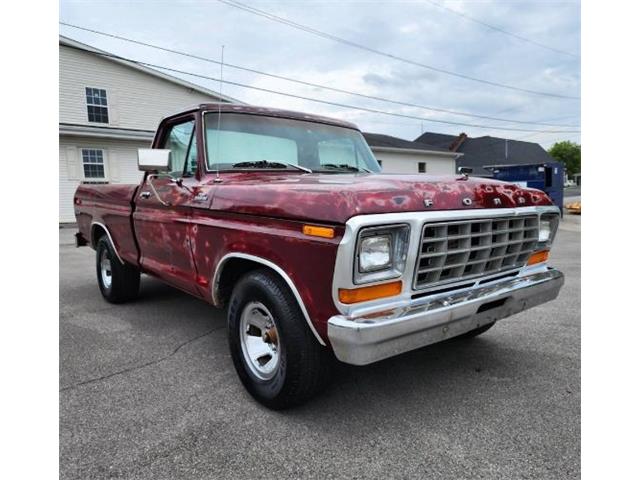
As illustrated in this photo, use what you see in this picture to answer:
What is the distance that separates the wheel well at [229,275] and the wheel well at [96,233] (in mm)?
2916

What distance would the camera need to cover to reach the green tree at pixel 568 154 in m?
72.1

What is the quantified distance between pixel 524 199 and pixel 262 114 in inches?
85.5

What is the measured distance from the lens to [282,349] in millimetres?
2631

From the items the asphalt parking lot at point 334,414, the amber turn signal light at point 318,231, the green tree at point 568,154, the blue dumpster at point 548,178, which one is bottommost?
the asphalt parking lot at point 334,414

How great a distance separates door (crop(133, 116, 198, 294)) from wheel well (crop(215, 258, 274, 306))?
38 cm

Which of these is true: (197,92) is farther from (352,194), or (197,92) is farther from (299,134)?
(352,194)

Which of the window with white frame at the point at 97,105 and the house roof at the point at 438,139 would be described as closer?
the window with white frame at the point at 97,105

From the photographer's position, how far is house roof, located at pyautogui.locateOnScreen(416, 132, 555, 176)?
129ft

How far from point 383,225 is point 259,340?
124 cm

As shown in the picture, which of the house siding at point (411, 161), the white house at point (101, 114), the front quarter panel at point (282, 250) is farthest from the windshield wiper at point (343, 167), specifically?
the house siding at point (411, 161)

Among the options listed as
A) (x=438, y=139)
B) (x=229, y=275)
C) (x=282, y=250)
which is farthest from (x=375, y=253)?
(x=438, y=139)

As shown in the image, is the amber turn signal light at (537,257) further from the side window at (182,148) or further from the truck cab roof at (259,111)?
the side window at (182,148)

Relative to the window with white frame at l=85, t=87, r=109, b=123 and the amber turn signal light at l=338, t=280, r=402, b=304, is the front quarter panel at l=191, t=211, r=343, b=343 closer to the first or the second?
the amber turn signal light at l=338, t=280, r=402, b=304

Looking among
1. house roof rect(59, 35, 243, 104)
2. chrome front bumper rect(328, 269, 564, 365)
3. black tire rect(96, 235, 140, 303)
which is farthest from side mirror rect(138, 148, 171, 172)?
house roof rect(59, 35, 243, 104)
